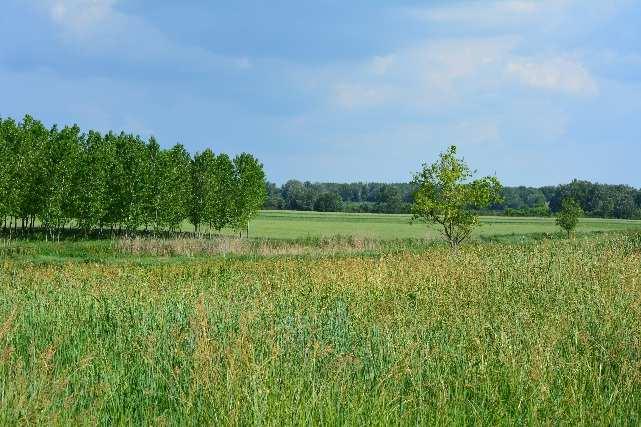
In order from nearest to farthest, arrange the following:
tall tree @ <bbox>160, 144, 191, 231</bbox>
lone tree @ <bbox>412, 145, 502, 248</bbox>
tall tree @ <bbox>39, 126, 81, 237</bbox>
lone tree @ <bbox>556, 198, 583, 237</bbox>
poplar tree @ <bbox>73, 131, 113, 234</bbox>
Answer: lone tree @ <bbox>412, 145, 502, 248</bbox> → tall tree @ <bbox>39, 126, 81, 237</bbox> → poplar tree @ <bbox>73, 131, 113, 234</bbox> → tall tree @ <bbox>160, 144, 191, 231</bbox> → lone tree @ <bbox>556, 198, 583, 237</bbox>

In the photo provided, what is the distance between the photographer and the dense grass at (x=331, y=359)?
575 centimetres

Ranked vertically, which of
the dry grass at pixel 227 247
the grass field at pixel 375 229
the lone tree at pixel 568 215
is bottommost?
the dry grass at pixel 227 247

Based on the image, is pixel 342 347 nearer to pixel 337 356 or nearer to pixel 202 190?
pixel 337 356

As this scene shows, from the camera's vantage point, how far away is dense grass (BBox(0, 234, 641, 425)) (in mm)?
5746

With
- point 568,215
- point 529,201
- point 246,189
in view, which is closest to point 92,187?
point 246,189

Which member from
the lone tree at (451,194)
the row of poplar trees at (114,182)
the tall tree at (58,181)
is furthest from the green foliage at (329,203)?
the lone tree at (451,194)

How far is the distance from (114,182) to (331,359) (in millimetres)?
48178

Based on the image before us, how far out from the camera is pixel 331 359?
7.02 m

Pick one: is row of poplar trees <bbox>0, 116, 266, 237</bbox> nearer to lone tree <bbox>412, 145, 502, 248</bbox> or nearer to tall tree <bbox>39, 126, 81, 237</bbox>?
tall tree <bbox>39, 126, 81, 237</bbox>

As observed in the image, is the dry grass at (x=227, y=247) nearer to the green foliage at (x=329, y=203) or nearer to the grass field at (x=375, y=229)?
the grass field at (x=375, y=229)

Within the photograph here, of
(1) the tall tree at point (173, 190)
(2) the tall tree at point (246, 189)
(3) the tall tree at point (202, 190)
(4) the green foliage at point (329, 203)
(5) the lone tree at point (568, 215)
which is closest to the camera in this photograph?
(1) the tall tree at point (173, 190)

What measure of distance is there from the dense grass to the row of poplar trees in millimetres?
37921

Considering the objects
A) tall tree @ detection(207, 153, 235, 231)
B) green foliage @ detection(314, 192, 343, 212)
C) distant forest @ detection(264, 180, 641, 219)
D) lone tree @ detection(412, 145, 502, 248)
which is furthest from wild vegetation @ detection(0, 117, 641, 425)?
green foliage @ detection(314, 192, 343, 212)

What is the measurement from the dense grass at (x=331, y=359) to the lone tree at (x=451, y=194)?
19.1m
